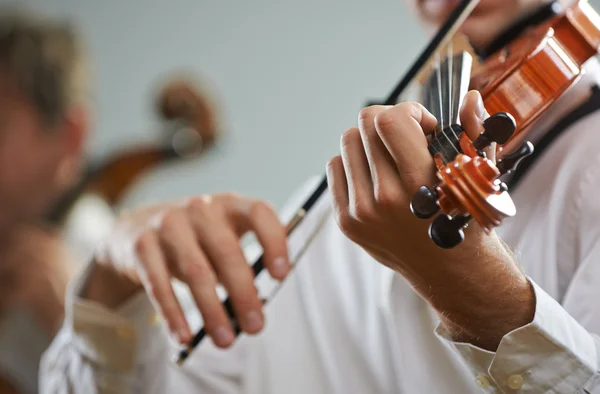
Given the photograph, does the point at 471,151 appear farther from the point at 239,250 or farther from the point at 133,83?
the point at 133,83

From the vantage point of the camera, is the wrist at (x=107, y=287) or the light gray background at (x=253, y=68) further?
the light gray background at (x=253, y=68)

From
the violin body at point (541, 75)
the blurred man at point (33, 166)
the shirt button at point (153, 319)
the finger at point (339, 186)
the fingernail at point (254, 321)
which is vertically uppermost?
the violin body at point (541, 75)

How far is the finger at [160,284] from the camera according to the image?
0.63m

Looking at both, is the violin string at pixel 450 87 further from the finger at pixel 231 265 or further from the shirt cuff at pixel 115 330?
the shirt cuff at pixel 115 330

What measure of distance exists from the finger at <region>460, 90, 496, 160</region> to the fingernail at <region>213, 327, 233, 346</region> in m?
0.30

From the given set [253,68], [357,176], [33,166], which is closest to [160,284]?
[357,176]

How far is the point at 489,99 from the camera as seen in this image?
1.65ft

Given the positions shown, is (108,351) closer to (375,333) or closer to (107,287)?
(107,287)

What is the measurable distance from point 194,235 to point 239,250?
0.05 meters

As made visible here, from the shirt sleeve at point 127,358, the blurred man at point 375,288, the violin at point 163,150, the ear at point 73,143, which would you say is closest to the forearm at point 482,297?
the blurred man at point 375,288

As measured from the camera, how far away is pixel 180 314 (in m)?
0.64

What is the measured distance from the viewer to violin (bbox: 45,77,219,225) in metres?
1.46

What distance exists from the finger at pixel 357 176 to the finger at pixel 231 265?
22 centimetres

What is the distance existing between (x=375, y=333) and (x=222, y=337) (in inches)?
8.4
